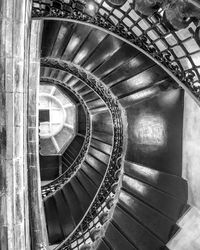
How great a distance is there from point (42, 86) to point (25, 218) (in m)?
10.6

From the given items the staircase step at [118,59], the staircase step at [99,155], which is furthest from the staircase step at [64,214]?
the staircase step at [118,59]

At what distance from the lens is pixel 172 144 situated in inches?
223

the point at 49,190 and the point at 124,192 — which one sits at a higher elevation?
the point at 124,192

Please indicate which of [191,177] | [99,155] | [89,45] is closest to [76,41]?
[89,45]

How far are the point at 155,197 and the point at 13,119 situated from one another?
4.19m

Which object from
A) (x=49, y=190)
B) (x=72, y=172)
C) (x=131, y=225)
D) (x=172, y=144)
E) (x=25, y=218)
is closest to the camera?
(x=25, y=218)

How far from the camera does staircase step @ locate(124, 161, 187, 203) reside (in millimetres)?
5457

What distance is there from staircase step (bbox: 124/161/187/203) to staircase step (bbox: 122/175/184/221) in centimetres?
9

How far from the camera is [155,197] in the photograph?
5.93 meters

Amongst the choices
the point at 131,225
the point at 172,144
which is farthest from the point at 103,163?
the point at 172,144

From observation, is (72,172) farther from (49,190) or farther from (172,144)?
(172,144)

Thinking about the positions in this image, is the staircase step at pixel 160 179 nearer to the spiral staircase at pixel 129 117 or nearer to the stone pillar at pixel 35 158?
the spiral staircase at pixel 129 117

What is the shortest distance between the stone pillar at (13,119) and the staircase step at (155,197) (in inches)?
139

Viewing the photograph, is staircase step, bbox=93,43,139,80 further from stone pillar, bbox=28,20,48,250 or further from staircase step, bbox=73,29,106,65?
stone pillar, bbox=28,20,48,250
